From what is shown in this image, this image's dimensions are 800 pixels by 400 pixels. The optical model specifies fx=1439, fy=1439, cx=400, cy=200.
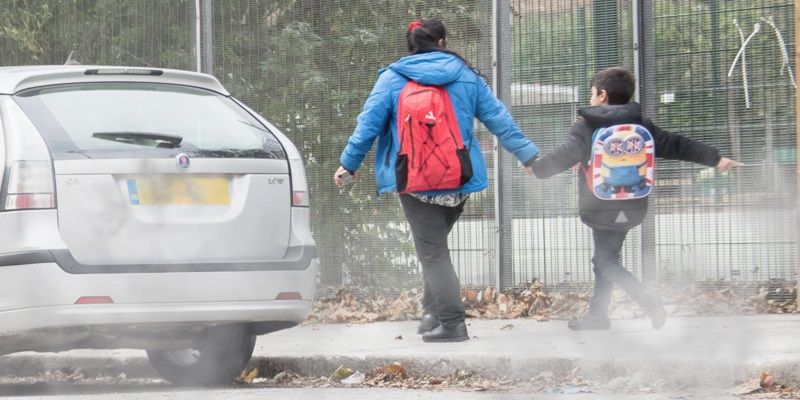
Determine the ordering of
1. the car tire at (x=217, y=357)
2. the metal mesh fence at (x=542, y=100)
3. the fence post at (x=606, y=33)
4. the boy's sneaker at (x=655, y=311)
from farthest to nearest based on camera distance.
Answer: the fence post at (x=606, y=33)
the metal mesh fence at (x=542, y=100)
the boy's sneaker at (x=655, y=311)
the car tire at (x=217, y=357)

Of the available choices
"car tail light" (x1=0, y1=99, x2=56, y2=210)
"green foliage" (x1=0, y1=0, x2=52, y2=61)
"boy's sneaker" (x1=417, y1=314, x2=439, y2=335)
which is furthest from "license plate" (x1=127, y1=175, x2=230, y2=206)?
"green foliage" (x1=0, y1=0, x2=52, y2=61)

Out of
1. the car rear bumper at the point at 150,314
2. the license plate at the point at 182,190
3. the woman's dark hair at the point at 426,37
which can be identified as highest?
the woman's dark hair at the point at 426,37

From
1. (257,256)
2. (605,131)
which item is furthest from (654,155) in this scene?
(257,256)

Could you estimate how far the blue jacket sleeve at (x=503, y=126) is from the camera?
24.1ft

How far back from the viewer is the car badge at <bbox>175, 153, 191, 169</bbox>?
19.8 feet

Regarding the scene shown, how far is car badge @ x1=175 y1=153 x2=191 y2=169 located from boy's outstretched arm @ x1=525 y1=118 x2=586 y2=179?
6.61ft

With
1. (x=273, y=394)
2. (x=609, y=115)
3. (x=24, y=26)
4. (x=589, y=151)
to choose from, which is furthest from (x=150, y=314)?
(x=24, y=26)

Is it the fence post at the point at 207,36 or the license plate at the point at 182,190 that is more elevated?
the fence post at the point at 207,36

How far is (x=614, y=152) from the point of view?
7.23 meters

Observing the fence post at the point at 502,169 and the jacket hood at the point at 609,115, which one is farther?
the fence post at the point at 502,169

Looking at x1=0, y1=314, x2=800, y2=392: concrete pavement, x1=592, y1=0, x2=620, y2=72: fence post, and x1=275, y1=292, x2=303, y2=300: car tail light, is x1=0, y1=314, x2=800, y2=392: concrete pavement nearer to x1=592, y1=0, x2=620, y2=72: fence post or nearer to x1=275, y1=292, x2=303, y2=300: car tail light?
x1=275, y1=292, x2=303, y2=300: car tail light

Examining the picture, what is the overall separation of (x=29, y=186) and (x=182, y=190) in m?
0.66

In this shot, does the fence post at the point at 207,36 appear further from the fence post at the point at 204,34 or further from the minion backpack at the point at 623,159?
the minion backpack at the point at 623,159

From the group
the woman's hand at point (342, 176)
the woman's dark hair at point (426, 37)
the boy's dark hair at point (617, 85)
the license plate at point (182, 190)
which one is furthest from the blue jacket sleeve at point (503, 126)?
the license plate at point (182, 190)
